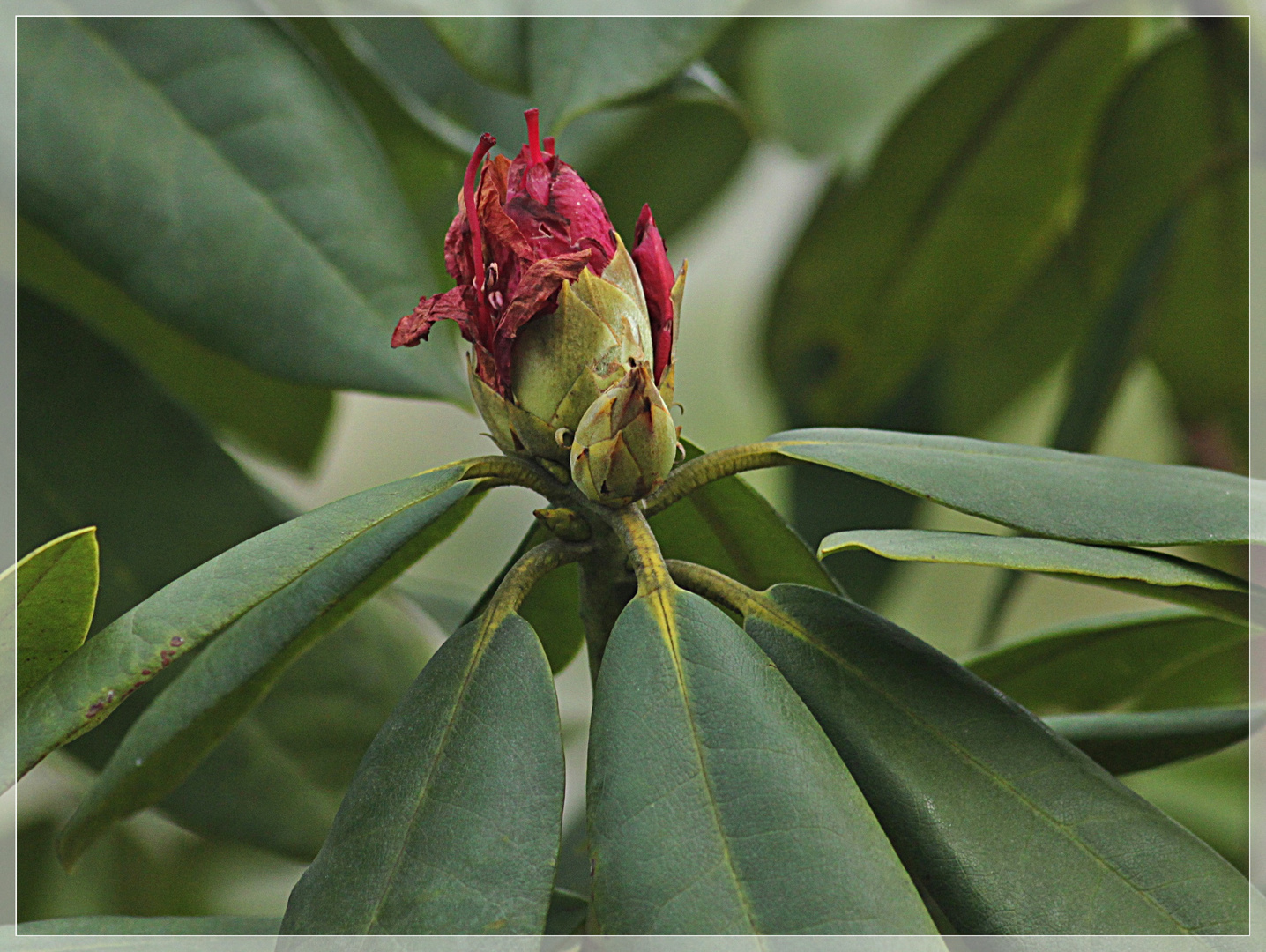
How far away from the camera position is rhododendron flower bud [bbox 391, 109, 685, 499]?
0.43m

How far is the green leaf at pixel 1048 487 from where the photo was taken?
0.44 metres

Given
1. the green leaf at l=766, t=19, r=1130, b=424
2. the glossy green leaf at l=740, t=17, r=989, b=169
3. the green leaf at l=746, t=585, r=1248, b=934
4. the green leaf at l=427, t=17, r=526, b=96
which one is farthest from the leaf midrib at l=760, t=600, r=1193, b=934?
the glossy green leaf at l=740, t=17, r=989, b=169

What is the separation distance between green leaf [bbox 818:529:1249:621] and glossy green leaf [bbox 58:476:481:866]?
6.6 inches

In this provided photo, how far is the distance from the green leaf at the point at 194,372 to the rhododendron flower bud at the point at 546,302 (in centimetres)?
48

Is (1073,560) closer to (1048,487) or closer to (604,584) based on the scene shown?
(1048,487)

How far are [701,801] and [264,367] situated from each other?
41 cm

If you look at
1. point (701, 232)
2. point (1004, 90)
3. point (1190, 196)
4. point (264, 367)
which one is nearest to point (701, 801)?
point (264, 367)

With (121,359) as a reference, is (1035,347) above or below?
above

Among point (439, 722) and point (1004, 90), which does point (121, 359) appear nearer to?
point (439, 722)

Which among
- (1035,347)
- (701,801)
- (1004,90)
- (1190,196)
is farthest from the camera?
(1035,347)

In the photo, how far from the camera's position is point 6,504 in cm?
67

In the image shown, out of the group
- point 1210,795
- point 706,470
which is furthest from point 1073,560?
point 1210,795

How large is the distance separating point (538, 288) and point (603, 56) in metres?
0.27

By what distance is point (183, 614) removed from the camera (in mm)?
377
